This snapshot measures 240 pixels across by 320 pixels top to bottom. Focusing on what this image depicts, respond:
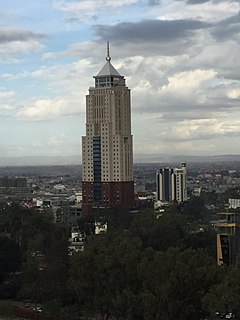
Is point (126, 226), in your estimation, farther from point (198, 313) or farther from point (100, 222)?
point (198, 313)

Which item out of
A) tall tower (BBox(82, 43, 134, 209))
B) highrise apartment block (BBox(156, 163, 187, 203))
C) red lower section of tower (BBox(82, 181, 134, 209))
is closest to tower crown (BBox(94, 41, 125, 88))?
tall tower (BBox(82, 43, 134, 209))

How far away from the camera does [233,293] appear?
2198cm

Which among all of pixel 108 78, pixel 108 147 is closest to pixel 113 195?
pixel 108 147

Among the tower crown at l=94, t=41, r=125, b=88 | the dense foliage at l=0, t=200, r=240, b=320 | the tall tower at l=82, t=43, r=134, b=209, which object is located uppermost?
the tower crown at l=94, t=41, r=125, b=88

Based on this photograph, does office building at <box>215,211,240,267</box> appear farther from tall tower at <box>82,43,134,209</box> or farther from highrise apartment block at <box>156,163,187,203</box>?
highrise apartment block at <box>156,163,187,203</box>

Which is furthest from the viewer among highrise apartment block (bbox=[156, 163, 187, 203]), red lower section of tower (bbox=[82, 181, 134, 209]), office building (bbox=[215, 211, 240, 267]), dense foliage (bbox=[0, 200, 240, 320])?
highrise apartment block (bbox=[156, 163, 187, 203])

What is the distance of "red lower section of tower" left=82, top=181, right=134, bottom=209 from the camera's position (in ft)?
215

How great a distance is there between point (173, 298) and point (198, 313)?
968 millimetres

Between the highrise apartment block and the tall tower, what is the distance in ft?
95.2

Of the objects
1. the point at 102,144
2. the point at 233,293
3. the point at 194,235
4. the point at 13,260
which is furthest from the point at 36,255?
the point at 102,144

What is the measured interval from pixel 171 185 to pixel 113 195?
31.8 m

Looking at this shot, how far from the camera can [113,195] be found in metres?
65.8

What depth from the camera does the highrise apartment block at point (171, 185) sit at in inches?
3770

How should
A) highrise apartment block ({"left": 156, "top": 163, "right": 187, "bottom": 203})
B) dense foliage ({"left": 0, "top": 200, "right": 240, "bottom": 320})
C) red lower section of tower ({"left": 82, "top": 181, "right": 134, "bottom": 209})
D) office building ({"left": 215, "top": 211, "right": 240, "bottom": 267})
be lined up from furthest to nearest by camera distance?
highrise apartment block ({"left": 156, "top": 163, "right": 187, "bottom": 203}) → red lower section of tower ({"left": 82, "top": 181, "right": 134, "bottom": 209}) → office building ({"left": 215, "top": 211, "right": 240, "bottom": 267}) → dense foliage ({"left": 0, "top": 200, "right": 240, "bottom": 320})
